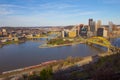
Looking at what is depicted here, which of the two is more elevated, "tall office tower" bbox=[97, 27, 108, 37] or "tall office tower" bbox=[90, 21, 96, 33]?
"tall office tower" bbox=[90, 21, 96, 33]

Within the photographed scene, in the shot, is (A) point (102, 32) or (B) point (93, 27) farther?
(B) point (93, 27)

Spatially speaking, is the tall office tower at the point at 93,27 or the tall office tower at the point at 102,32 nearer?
the tall office tower at the point at 102,32

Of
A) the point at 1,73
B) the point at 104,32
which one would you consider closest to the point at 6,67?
the point at 1,73

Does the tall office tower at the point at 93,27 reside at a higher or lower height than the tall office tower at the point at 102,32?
higher

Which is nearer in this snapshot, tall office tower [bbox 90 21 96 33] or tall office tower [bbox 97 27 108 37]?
tall office tower [bbox 97 27 108 37]

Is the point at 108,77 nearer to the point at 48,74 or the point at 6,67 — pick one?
the point at 48,74

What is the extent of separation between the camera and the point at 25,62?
8008 mm

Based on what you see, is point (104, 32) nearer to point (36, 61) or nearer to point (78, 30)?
point (78, 30)

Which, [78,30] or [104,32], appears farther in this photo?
[78,30]

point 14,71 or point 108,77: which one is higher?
point 108,77

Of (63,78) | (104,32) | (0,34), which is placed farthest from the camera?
(0,34)

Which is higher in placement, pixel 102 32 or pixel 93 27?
pixel 93 27

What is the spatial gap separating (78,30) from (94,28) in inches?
85.7

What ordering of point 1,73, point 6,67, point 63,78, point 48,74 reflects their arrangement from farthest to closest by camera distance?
A: point 6,67
point 1,73
point 48,74
point 63,78
